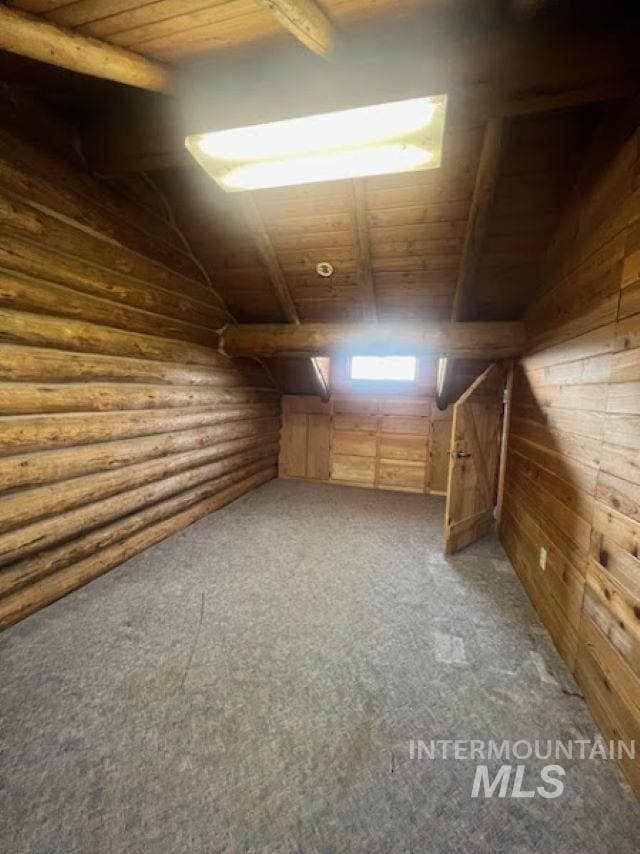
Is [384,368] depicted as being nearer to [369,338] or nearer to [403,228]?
[369,338]

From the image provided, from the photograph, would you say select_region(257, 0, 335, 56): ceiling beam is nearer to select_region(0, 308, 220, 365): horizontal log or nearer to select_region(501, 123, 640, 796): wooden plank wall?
select_region(501, 123, 640, 796): wooden plank wall

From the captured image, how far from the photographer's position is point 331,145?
1.85m

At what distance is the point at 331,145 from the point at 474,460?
293 centimetres

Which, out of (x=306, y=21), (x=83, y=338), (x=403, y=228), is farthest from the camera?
(x=403, y=228)

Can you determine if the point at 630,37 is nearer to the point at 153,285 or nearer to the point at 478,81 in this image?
the point at 478,81

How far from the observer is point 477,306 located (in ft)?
11.6

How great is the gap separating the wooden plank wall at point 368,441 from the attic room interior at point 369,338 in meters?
1.69

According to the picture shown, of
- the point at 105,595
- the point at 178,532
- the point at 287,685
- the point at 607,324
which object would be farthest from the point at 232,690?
the point at 607,324

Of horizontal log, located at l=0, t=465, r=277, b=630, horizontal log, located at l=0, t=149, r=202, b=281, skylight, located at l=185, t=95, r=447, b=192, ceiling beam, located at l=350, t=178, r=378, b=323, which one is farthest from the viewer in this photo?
ceiling beam, located at l=350, t=178, r=378, b=323

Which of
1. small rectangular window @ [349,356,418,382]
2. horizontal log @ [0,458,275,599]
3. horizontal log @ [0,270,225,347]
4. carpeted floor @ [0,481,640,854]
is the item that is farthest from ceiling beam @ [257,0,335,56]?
small rectangular window @ [349,356,418,382]

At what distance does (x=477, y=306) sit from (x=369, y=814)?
3.64 m

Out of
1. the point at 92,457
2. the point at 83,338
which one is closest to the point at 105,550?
the point at 92,457

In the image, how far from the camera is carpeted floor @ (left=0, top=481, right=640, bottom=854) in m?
1.24

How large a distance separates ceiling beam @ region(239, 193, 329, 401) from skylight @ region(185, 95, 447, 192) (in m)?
0.82
